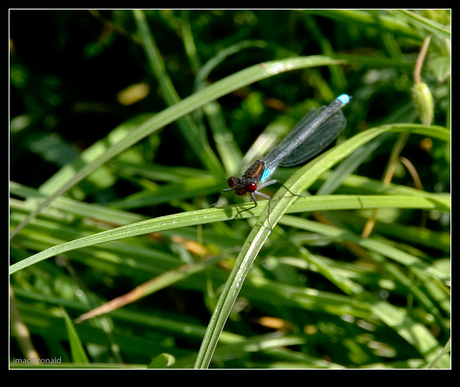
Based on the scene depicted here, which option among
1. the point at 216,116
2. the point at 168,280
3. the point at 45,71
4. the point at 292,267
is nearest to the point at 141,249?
the point at 168,280

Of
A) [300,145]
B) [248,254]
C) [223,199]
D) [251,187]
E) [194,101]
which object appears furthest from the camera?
[223,199]

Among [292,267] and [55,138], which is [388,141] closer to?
[292,267]

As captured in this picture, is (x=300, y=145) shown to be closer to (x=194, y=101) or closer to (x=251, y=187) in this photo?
(x=251, y=187)

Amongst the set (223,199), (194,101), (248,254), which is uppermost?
(194,101)

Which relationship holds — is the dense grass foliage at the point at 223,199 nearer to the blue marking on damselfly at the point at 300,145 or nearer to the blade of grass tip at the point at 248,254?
the blade of grass tip at the point at 248,254

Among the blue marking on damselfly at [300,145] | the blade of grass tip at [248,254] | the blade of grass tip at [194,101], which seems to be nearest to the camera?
the blade of grass tip at [248,254]

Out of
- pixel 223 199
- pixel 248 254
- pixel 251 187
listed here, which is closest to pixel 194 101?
pixel 251 187

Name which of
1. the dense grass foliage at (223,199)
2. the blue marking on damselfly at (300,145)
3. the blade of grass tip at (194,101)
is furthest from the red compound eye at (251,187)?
the blade of grass tip at (194,101)

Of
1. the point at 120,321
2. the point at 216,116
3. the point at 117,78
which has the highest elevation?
the point at 117,78

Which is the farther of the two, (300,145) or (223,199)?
(223,199)

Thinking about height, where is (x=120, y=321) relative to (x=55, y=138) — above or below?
below
